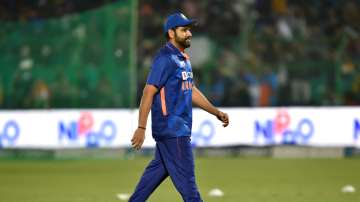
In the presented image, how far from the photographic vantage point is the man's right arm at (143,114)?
364 inches

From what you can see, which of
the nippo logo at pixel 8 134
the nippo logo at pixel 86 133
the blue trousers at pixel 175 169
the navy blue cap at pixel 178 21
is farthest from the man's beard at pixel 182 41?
the nippo logo at pixel 8 134

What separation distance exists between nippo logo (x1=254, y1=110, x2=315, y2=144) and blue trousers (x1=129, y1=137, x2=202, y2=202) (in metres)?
13.3

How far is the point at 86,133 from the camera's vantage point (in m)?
22.8

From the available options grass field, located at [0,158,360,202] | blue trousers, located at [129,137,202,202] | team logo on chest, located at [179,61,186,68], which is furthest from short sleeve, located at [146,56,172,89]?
grass field, located at [0,158,360,202]

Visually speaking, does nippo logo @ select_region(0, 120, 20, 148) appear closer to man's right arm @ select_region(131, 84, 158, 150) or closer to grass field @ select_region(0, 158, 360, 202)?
grass field @ select_region(0, 158, 360, 202)

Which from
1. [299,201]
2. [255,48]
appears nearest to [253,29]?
[255,48]

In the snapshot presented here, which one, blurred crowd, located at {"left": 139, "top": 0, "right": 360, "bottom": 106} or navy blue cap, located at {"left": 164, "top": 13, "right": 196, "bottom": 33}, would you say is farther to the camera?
blurred crowd, located at {"left": 139, "top": 0, "right": 360, "bottom": 106}

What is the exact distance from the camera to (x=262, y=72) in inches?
1009

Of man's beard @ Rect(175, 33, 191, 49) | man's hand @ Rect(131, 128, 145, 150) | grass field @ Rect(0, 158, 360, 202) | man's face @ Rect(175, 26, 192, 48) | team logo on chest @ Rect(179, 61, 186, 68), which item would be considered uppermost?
man's face @ Rect(175, 26, 192, 48)

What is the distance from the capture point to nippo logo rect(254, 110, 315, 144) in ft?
75.5

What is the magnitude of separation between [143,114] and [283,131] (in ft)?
46.0

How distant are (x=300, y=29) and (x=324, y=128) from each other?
4636mm

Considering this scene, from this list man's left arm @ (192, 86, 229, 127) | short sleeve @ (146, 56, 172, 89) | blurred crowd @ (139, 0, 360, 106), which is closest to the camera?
short sleeve @ (146, 56, 172, 89)

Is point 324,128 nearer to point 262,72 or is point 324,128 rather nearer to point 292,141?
point 292,141
